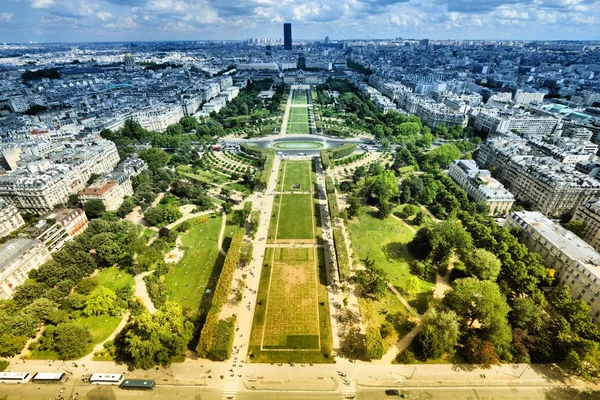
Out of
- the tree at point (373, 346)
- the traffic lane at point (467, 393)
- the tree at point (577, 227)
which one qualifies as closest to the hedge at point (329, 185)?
the tree at point (373, 346)

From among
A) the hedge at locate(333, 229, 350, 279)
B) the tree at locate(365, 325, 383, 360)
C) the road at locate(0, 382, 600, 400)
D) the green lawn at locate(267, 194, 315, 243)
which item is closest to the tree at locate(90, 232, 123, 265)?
the road at locate(0, 382, 600, 400)

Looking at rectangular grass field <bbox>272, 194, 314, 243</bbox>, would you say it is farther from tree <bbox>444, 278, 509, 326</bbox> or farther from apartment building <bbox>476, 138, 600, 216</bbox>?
apartment building <bbox>476, 138, 600, 216</bbox>

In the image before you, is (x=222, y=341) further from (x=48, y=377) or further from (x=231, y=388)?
(x=48, y=377)

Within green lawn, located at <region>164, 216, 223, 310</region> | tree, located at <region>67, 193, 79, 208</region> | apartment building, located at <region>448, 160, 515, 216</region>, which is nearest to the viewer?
green lawn, located at <region>164, 216, 223, 310</region>

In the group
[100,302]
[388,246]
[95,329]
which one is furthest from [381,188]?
[95,329]

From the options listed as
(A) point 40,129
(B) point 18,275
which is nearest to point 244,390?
(B) point 18,275

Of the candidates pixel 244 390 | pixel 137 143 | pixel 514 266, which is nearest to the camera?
pixel 244 390

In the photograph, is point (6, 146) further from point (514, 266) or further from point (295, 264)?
point (514, 266)
